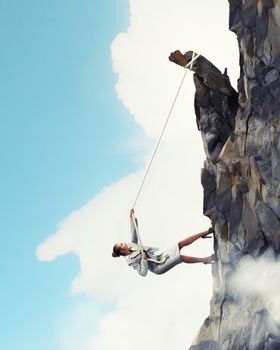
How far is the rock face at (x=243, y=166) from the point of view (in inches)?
679

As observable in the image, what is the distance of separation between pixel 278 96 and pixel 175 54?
381 centimetres

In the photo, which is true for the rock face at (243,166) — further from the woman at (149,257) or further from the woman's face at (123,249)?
the woman's face at (123,249)

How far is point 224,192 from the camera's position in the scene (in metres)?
19.6

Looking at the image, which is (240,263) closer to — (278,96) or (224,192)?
(224,192)

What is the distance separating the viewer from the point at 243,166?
18578 mm

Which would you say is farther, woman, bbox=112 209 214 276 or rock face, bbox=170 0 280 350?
woman, bbox=112 209 214 276

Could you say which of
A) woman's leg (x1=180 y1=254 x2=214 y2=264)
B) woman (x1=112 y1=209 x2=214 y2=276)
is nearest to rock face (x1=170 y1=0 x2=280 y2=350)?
woman's leg (x1=180 y1=254 x2=214 y2=264)

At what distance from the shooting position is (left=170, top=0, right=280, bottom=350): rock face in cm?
1725

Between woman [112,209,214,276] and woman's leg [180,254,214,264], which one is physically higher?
woman [112,209,214,276]

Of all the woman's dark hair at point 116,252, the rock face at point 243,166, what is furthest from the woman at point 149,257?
the rock face at point 243,166

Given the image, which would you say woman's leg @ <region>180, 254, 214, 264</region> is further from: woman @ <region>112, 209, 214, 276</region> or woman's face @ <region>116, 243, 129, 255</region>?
woman's face @ <region>116, 243, 129, 255</region>

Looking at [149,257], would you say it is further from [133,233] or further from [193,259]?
[193,259]

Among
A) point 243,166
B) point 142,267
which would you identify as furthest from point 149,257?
point 243,166

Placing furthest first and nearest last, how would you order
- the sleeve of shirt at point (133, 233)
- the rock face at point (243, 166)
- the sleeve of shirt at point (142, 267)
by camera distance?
the sleeve of shirt at point (133, 233) < the sleeve of shirt at point (142, 267) < the rock face at point (243, 166)
